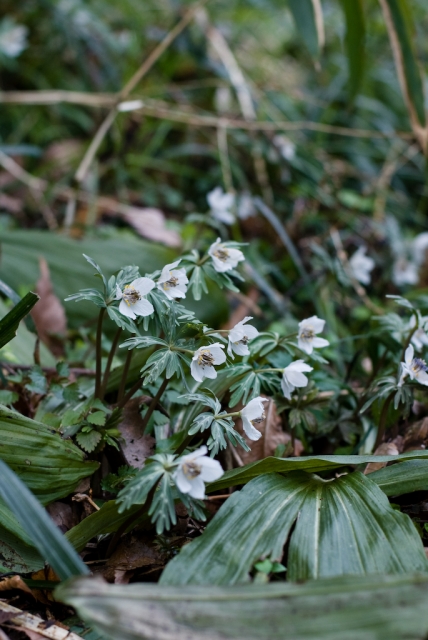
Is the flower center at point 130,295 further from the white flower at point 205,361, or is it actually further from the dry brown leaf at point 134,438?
the dry brown leaf at point 134,438

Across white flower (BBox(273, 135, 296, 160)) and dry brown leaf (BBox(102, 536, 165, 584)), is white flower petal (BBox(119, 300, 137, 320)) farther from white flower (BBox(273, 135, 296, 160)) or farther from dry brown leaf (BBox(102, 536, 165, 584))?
white flower (BBox(273, 135, 296, 160))

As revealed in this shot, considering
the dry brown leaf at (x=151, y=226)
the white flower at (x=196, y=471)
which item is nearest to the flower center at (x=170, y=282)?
the white flower at (x=196, y=471)

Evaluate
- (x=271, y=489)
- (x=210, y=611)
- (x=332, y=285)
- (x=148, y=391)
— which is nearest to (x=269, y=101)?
(x=332, y=285)

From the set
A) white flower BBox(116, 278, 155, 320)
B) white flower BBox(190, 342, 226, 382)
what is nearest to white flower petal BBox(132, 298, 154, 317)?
white flower BBox(116, 278, 155, 320)

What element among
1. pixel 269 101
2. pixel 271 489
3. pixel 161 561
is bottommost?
pixel 161 561

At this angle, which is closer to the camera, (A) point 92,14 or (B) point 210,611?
(B) point 210,611

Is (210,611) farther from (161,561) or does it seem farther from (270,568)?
(161,561)

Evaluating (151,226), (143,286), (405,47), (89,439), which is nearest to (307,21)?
(405,47)
